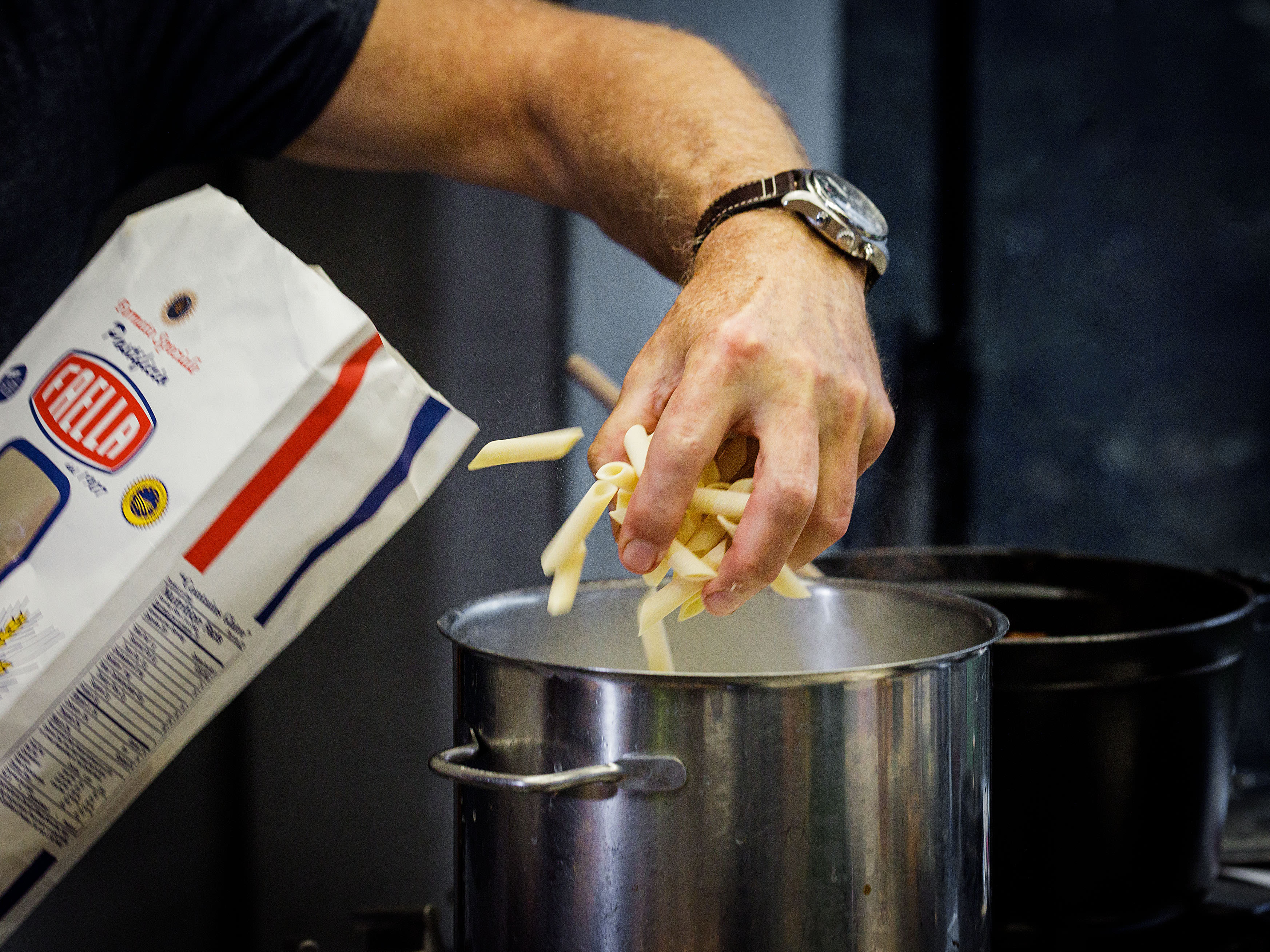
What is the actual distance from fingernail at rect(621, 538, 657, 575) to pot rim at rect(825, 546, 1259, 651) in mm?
188

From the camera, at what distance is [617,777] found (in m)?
0.41

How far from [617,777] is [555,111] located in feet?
1.67

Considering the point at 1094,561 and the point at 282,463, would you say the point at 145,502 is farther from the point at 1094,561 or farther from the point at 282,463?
the point at 1094,561

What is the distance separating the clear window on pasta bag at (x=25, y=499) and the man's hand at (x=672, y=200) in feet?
0.78

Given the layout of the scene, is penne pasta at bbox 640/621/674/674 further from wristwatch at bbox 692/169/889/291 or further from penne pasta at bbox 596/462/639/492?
wristwatch at bbox 692/169/889/291

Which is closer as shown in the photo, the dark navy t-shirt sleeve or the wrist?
the wrist

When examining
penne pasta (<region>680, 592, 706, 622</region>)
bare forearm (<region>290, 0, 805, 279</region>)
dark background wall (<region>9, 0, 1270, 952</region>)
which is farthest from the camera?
dark background wall (<region>9, 0, 1270, 952</region>)

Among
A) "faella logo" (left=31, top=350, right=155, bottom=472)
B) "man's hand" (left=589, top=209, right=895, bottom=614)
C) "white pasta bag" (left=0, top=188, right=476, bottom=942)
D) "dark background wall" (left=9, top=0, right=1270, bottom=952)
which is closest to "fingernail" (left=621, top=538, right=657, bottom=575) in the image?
"man's hand" (left=589, top=209, right=895, bottom=614)

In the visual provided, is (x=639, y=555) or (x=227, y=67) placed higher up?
(x=227, y=67)

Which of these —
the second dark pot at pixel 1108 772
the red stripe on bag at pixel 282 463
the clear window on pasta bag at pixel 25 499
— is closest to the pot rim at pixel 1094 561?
the second dark pot at pixel 1108 772

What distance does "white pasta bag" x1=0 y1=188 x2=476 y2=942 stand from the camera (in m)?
0.45

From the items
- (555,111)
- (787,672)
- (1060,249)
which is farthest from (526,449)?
(1060,249)

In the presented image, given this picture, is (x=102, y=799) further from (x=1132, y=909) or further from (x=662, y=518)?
(x=1132, y=909)

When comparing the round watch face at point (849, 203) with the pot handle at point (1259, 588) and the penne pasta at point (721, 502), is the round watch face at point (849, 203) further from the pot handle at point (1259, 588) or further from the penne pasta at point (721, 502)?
the pot handle at point (1259, 588)
